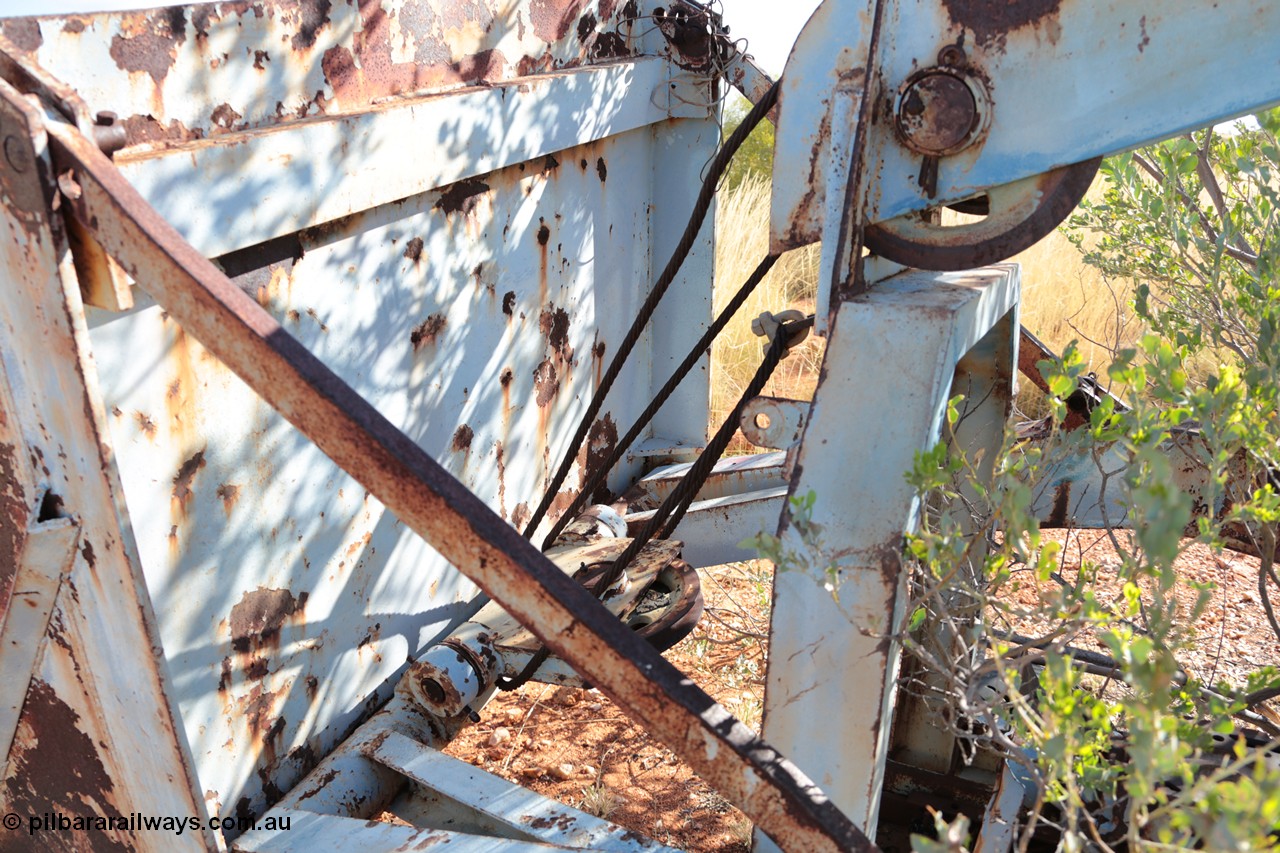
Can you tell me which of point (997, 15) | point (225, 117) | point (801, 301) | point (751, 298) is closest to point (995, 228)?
point (997, 15)

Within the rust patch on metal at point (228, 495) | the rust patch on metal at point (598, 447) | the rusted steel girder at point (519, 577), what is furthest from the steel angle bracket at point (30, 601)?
the rust patch on metal at point (598, 447)

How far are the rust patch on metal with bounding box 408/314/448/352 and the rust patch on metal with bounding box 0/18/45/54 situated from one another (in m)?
1.01

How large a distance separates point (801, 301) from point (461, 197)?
532 centimetres

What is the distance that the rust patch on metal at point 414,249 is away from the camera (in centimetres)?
219

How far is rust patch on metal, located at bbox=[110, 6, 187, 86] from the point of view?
4.83 feet

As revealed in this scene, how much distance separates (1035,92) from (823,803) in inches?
37.6

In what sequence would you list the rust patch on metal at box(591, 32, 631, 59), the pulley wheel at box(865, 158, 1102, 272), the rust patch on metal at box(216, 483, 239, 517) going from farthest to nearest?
the rust patch on metal at box(591, 32, 631, 59)
the rust patch on metal at box(216, 483, 239, 517)
the pulley wheel at box(865, 158, 1102, 272)

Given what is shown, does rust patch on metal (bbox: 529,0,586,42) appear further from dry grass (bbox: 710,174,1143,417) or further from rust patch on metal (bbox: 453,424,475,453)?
dry grass (bbox: 710,174,1143,417)

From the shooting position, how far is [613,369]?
2.41m

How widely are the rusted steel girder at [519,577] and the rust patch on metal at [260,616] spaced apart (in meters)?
0.81

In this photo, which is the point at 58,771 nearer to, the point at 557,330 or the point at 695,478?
the point at 695,478

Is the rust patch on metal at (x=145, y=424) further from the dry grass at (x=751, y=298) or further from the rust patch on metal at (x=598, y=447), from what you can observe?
the dry grass at (x=751, y=298)

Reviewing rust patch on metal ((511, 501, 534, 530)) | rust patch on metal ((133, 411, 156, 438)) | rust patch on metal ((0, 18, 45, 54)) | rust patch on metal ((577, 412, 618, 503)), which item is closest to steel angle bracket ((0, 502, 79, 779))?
rust patch on metal ((133, 411, 156, 438))

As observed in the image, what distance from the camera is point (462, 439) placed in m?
2.52
